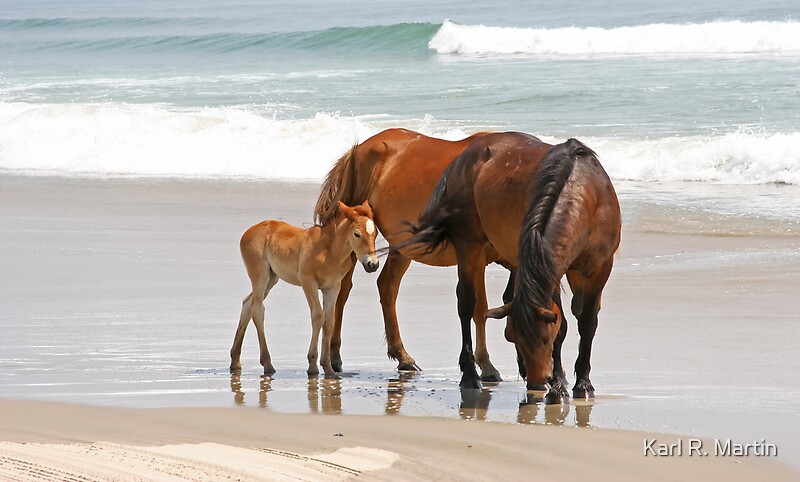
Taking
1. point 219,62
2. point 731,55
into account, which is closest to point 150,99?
point 219,62

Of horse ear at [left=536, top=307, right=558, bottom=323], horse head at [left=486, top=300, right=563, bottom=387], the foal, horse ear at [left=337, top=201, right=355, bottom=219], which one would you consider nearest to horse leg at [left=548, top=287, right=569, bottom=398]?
horse head at [left=486, top=300, right=563, bottom=387]

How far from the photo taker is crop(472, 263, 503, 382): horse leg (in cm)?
665

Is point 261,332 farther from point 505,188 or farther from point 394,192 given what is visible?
point 505,188

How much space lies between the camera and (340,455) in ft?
15.3

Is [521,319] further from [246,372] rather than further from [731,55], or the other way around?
[731,55]

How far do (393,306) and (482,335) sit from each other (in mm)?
752

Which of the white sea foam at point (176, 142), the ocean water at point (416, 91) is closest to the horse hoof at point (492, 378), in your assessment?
the ocean water at point (416, 91)

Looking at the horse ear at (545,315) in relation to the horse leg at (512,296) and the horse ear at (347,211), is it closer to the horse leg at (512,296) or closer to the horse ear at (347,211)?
the horse leg at (512,296)

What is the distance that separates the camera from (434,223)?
650 cm

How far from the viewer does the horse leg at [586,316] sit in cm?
586

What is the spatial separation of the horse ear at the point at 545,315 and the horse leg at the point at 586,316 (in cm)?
60

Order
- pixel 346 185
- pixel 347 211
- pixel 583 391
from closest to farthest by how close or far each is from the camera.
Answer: pixel 583 391
pixel 347 211
pixel 346 185

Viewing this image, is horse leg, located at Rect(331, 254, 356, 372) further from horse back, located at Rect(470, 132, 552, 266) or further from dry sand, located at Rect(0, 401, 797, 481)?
dry sand, located at Rect(0, 401, 797, 481)

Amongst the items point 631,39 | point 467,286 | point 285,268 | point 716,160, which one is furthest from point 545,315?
point 631,39
